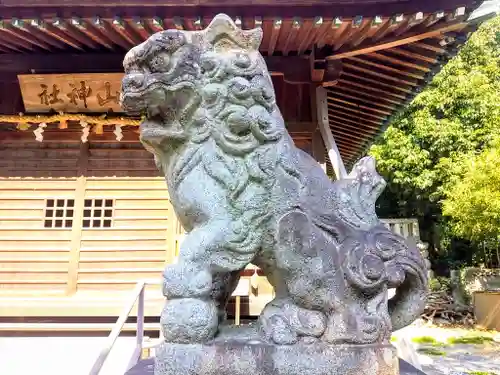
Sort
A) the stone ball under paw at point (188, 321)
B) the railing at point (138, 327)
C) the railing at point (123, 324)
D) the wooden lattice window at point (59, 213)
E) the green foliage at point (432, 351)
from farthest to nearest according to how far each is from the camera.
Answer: the green foliage at point (432, 351) → the wooden lattice window at point (59, 213) → the railing at point (123, 324) → the railing at point (138, 327) → the stone ball under paw at point (188, 321)

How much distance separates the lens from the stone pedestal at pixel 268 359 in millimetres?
1873

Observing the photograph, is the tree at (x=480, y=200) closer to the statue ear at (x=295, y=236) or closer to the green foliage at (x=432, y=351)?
the green foliage at (x=432, y=351)

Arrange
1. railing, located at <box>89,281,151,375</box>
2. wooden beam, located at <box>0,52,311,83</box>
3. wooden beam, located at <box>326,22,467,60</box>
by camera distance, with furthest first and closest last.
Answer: wooden beam, located at <box>0,52,311,83</box>
wooden beam, located at <box>326,22,467,60</box>
railing, located at <box>89,281,151,375</box>

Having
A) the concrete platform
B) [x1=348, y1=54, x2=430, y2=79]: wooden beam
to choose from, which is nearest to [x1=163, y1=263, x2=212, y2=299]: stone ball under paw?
the concrete platform

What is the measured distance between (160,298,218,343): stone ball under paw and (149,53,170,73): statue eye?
1050mm

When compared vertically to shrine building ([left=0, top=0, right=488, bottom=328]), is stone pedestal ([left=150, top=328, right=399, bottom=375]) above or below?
below

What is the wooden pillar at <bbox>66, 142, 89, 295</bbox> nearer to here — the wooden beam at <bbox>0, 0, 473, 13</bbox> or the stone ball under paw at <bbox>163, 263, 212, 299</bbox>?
the wooden beam at <bbox>0, 0, 473, 13</bbox>

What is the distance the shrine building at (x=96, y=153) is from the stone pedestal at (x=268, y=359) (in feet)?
11.7

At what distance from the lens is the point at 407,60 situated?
234 inches

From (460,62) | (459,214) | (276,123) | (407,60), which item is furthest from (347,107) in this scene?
(460,62)

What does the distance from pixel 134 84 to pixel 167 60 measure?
0.19 metres

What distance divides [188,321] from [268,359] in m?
0.37

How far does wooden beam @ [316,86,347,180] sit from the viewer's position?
542 cm

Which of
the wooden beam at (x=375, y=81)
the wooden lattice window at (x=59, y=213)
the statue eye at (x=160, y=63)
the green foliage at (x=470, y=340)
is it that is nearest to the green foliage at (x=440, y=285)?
the green foliage at (x=470, y=340)
